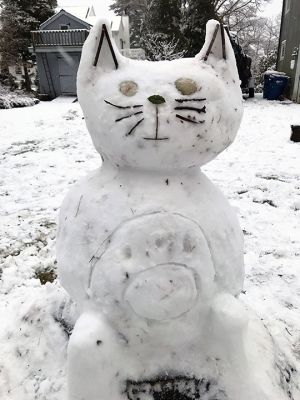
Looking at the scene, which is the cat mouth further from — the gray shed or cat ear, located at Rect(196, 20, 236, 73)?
the gray shed

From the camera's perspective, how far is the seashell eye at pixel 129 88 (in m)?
1.52

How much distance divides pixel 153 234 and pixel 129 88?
60cm

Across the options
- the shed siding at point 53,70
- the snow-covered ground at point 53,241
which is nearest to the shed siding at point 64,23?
the shed siding at point 53,70

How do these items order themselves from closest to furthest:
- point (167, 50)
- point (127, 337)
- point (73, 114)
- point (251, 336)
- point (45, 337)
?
point (127, 337) < point (251, 336) < point (45, 337) < point (73, 114) < point (167, 50)

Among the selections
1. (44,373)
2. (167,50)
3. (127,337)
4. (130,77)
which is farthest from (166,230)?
(167,50)

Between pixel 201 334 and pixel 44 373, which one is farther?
pixel 44 373

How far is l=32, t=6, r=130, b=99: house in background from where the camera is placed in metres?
18.8

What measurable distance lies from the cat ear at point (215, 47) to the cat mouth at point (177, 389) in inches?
A: 57.9

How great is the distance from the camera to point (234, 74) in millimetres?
1676

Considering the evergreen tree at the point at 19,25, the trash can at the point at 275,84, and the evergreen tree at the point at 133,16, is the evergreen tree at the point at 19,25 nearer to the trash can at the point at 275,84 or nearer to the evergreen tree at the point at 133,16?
the evergreen tree at the point at 133,16

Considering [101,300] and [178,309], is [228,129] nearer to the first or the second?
[178,309]

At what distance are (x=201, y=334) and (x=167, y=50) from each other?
57.3 feet

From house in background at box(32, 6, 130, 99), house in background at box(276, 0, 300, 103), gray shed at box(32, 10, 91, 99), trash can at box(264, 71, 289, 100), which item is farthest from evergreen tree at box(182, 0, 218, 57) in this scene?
gray shed at box(32, 10, 91, 99)

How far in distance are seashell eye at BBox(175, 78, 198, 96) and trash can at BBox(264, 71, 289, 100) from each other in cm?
1479
